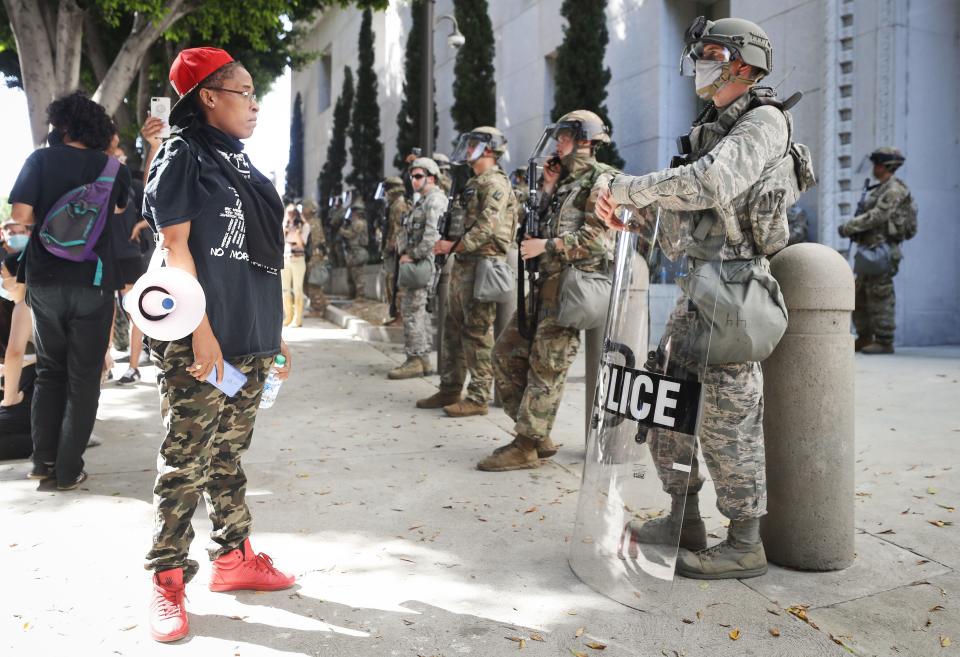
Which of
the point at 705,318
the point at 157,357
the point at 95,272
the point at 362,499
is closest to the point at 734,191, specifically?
the point at 705,318

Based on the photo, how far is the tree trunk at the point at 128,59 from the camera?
9.44 m

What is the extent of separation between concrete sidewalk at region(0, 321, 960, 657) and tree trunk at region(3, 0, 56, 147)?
4.98 metres

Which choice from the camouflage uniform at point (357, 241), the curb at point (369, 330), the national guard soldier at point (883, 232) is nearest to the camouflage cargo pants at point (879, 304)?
the national guard soldier at point (883, 232)

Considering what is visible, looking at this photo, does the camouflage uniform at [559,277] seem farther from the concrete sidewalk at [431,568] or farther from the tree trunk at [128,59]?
the tree trunk at [128,59]

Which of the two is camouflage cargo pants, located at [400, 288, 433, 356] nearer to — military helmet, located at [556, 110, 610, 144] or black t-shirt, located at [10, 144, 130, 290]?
military helmet, located at [556, 110, 610, 144]

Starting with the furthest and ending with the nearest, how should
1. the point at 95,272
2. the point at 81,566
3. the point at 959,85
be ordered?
the point at 959,85, the point at 95,272, the point at 81,566

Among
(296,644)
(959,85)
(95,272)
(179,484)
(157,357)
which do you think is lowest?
(296,644)

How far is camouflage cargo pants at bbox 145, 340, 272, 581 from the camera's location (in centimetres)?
274

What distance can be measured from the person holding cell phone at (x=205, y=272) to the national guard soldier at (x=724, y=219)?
4.29 ft

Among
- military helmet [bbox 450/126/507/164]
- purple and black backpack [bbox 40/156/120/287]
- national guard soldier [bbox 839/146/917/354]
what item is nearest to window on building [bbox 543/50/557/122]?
national guard soldier [bbox 839/146/917/354]

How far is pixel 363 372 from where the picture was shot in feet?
29.2

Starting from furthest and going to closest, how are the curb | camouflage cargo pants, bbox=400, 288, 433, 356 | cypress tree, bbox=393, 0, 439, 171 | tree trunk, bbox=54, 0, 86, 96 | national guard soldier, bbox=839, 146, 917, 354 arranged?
cypress tree, bbox=393, 0, 439, 171
the curb
national guard soldier, bbox=839, 146, 917, 354
tree trunk, bbox=54, 0, 86, 96
camouflage cargo pants, bbox=400, 288, 433, 356

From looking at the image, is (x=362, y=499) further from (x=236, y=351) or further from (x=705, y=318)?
(x=705, y=318)

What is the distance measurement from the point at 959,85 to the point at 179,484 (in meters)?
11.1
